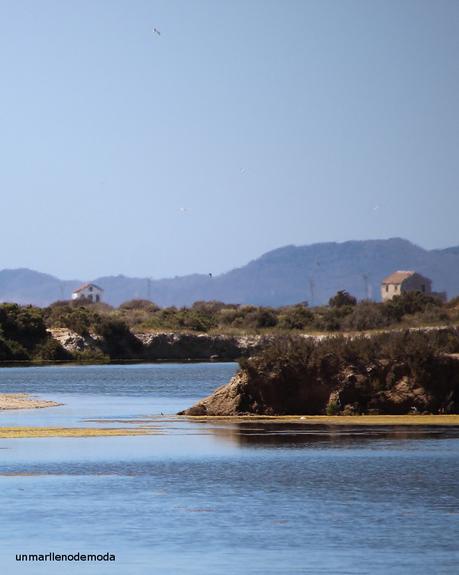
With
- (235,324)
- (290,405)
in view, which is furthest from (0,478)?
(235,324)

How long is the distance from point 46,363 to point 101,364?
4.21 meters

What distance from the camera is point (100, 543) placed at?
920 inches

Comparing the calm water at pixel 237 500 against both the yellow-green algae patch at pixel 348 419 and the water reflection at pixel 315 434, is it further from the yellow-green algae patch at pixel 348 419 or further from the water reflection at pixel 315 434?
the yellow-green algae patch at pixel 348 419

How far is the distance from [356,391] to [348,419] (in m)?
1.27

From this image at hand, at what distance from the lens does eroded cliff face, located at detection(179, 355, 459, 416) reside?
44625mm

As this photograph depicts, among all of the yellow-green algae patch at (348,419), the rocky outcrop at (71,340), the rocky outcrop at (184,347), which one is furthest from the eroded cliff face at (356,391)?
the rocky outcrop at (184,347)

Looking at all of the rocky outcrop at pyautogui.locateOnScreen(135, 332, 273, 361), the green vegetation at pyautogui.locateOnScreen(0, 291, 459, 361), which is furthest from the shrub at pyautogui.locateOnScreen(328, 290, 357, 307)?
the rocky outcrop at pyautogui.locateOnScreen(135, 332, 273, 361)

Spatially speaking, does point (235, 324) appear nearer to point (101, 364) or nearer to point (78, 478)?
point (101, 364)

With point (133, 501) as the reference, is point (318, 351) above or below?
above

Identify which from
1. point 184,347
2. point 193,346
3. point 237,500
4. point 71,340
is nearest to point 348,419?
point 237,500

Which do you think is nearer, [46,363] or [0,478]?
[0,478]

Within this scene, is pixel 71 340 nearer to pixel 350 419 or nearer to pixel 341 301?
pixel 341 301

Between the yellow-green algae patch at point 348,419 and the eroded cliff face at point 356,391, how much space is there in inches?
14.1

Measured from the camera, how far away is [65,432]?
42031 millimetres
